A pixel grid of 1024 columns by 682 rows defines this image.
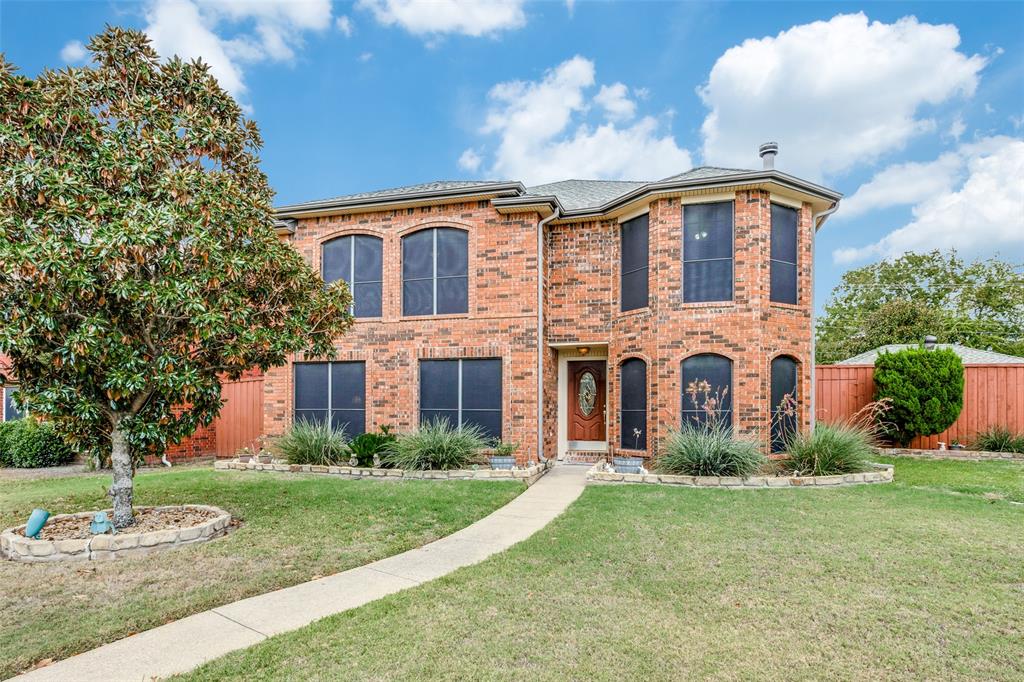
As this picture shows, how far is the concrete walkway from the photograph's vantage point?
320cm

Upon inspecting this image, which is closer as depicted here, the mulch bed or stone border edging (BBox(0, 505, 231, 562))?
stone border edging (BBox(0, 505, 231, 562))

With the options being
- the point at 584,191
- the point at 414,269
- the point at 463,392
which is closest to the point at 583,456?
the point at 463,392

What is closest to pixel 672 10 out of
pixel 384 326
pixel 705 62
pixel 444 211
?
pixel 705 62

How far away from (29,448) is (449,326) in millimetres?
11175

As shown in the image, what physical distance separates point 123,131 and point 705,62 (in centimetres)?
1360

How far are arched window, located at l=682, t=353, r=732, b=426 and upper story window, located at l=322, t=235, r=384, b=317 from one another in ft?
23.1

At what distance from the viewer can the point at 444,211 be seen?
11.6m

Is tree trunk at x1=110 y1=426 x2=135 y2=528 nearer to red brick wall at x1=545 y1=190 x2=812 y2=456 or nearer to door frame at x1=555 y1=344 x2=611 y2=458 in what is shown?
red brick wall at x1=545 y1=190 x2=812 y2=456

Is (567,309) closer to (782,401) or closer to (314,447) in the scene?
(782,401)

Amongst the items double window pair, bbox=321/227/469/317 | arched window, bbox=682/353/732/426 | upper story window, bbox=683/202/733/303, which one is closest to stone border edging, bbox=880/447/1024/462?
arched window, bbox=682/353/732/426

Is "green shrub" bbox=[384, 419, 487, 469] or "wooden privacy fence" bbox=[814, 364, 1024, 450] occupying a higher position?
"wooden privacy fence" bbox=[814, 364, 1024, 450]

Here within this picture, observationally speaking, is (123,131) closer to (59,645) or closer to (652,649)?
(59,645)

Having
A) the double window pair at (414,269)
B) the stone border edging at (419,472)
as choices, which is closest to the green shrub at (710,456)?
the stone border edging at (419,472)

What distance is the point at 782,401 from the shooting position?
10.0 m
